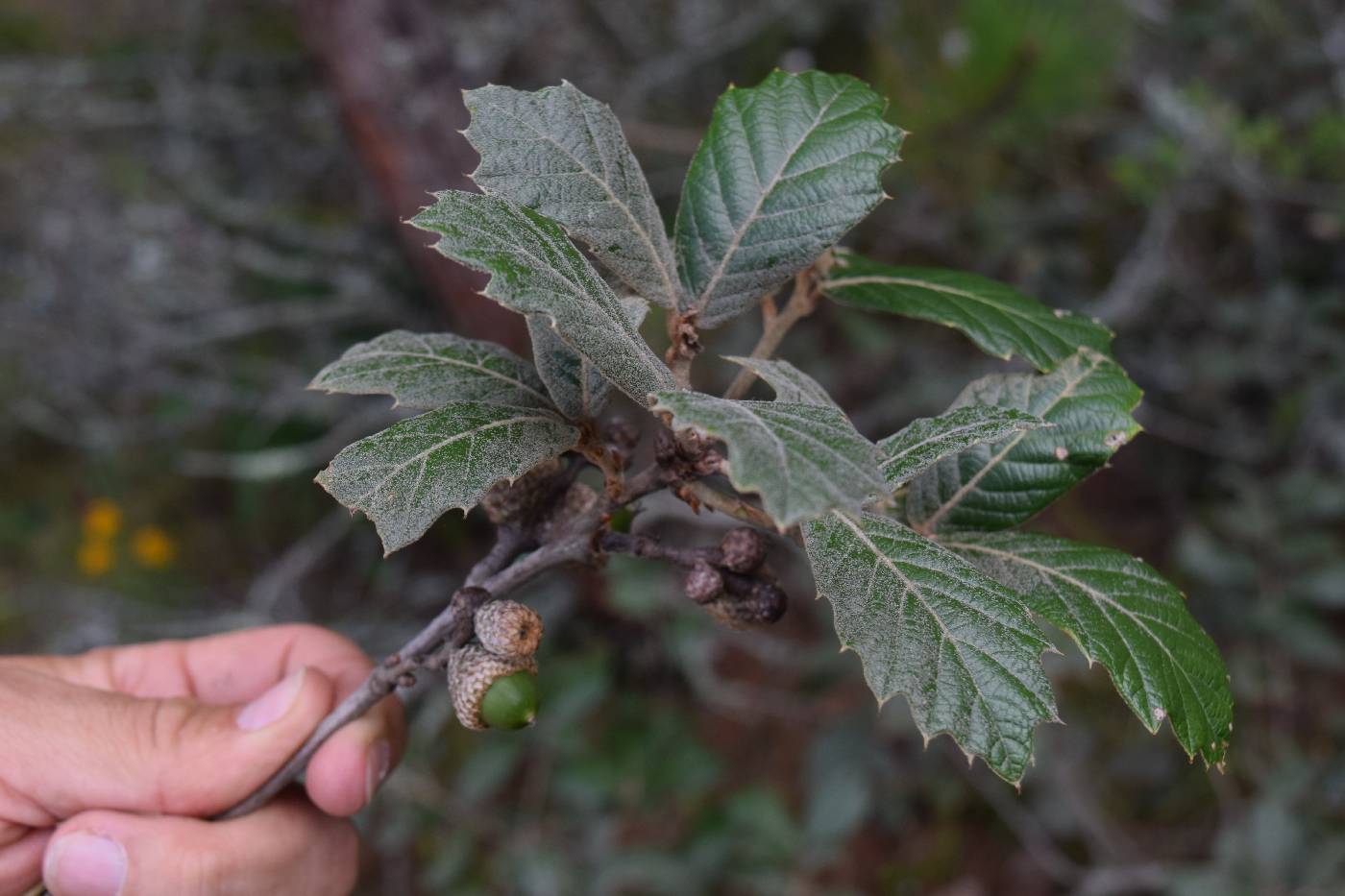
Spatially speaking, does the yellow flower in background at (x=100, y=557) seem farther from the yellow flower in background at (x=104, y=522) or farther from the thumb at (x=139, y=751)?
the thumb at (x=139, y=751)

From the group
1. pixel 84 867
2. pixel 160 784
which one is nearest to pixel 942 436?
pixel 160 784

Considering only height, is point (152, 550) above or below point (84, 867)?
below

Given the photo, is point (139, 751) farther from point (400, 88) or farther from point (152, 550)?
point (152, 550)

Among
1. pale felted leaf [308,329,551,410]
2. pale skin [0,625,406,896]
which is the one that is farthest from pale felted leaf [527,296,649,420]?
pale skin [0,625,406,896]

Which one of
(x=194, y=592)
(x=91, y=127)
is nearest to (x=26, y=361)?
(x=91, y=127)

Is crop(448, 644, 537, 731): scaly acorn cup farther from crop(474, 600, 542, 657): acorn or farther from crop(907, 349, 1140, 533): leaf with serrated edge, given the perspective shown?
crop(907, 349, 1140, 533): leaf with serrated edge

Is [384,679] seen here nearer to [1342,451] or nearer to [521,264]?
[521,264]

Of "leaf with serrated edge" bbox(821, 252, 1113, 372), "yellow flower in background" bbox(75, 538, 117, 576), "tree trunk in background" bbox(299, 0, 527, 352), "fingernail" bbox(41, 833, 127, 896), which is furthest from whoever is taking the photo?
"yellow flower in background" bbox(75, 538, 117, 576)
